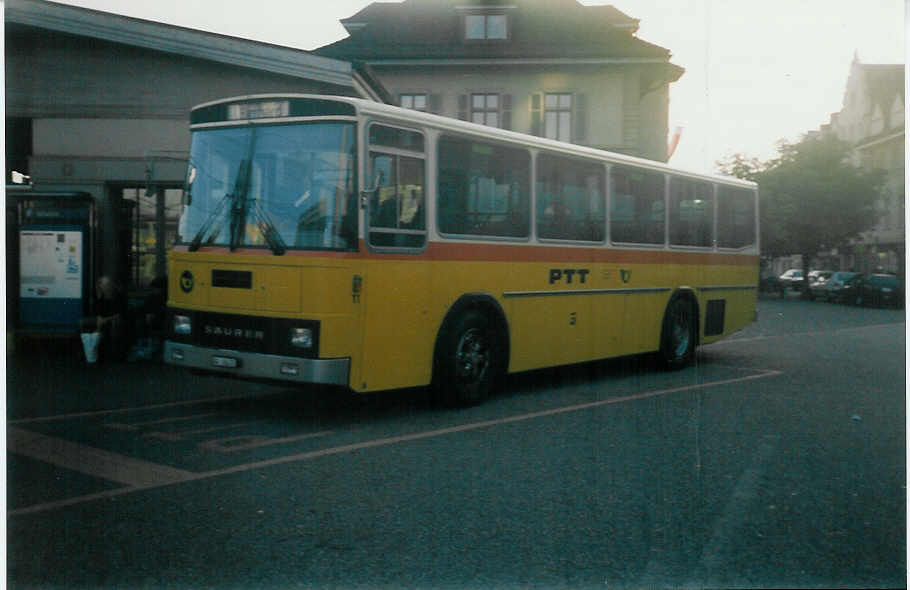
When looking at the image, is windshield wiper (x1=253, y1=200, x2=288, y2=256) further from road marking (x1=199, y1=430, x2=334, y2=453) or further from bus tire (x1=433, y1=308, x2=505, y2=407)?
bus tire (x1=433, y1=308, x2=505, y2=407)

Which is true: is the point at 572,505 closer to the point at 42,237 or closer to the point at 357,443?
the point at 357,443

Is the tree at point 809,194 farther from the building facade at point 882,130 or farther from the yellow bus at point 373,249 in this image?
the yellow bus at point 373,249

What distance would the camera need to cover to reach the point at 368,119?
26.0 ft

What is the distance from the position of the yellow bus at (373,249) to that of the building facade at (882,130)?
2.97 m

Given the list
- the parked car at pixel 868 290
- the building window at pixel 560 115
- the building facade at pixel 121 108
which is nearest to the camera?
the building facade at pixel 121 108

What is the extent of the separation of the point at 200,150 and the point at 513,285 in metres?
3.25

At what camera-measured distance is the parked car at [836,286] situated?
2863 centimetres

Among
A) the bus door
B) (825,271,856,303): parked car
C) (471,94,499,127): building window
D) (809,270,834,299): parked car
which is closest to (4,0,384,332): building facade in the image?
the bus door

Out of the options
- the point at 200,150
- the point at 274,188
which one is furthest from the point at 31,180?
the point at 274,188

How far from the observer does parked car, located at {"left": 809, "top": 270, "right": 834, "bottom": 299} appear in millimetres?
31652

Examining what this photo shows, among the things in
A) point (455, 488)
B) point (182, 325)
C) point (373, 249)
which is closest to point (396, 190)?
point (373, 249)

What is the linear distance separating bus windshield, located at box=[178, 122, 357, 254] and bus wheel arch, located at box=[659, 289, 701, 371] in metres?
5.95

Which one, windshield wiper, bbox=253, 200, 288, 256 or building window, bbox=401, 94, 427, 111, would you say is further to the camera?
building window, bbox=401, 94, 427, 111

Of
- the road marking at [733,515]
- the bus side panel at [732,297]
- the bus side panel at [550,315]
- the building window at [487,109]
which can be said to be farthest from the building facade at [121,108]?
the building window at [487,109]
